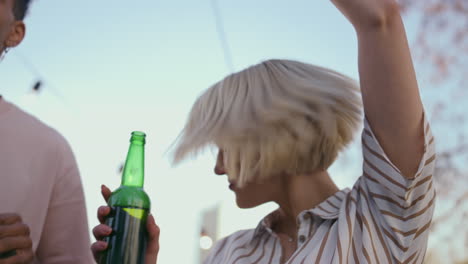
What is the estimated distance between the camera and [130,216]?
3.17 feet

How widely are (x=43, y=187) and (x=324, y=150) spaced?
0.73 metres

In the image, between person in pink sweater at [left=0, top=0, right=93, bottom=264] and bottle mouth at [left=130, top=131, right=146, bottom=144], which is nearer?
bottle mouth at [left=130, top=131, right=146, bottom=144]

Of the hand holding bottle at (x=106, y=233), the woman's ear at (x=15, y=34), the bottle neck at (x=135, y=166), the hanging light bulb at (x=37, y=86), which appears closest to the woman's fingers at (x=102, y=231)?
the hand holding bottle at (x=106, y=233)

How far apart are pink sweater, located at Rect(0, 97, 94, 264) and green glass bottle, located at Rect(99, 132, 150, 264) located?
1.20ft

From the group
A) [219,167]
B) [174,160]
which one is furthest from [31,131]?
[219,167]

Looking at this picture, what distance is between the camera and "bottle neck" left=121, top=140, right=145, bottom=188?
1.06 m

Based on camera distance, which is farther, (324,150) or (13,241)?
(324,150)

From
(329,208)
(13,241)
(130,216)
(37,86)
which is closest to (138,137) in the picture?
(130,216)

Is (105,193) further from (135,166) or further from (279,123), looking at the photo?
(279,123)

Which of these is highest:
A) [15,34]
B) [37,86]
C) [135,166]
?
[37,86]

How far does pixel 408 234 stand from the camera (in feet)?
3.60

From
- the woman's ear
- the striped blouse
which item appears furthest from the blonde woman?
the woman's ear

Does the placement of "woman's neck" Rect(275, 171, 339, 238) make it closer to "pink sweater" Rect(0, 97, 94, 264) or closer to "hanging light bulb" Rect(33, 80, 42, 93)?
"pink sweater" Rect(0, 97, 94, 264)

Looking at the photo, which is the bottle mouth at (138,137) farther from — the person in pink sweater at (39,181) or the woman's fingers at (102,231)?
the person in pink sweater at (39,181)
